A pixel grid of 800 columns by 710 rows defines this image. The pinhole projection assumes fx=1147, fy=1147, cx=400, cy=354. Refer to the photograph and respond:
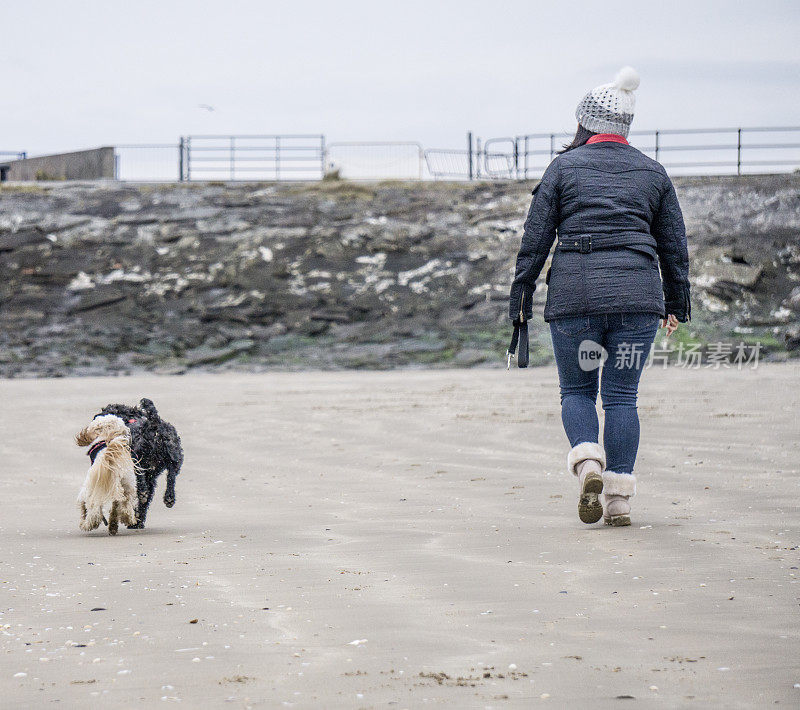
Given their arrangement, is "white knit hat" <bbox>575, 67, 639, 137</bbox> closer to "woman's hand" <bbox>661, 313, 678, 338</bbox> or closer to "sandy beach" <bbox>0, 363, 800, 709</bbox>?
"woman's hand" <bbox>661, 313, 678, 338</bbox>

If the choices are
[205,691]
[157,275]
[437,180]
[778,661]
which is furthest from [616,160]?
[437,180]

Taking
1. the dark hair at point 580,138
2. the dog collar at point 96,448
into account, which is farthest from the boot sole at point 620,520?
the dog collar at point 96,448

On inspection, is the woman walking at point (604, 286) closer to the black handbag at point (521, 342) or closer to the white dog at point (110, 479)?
the black handbag at point (521, 342)

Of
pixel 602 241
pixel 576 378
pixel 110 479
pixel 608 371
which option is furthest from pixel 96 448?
pixel 602 241

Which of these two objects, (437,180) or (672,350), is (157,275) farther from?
(672,350)

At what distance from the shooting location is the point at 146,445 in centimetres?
580

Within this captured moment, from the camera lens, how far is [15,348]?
82.6ft

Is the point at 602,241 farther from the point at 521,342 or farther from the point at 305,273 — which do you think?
the point at 305,273

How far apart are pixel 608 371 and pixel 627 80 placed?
1405mm

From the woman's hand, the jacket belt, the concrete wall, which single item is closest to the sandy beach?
the woman's hand

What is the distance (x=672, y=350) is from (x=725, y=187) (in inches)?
375

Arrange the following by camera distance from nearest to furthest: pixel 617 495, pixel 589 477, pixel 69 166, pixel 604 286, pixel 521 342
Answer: pixel 589 477 < pixel 604 286 < pixel 617 495 < pixel 521 342 < pixel 69 166

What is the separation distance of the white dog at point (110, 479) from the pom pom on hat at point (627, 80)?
2929 millimetres

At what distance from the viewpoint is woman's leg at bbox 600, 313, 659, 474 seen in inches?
203
